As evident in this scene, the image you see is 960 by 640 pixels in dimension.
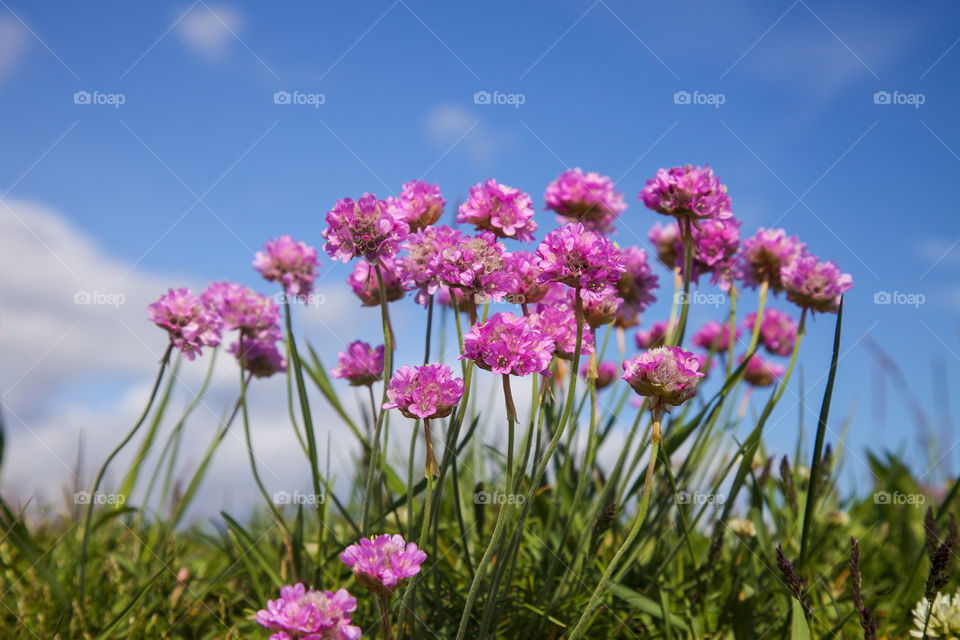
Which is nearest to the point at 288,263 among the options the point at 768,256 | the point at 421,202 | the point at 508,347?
the point at 421,202

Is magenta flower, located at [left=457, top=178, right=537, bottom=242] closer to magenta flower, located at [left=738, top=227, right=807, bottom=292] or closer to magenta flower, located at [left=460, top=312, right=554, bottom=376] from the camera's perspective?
magenta flower, located at [left=460, top=312, right=554, bottom=376]

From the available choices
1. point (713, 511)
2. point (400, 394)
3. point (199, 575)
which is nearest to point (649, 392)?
point (400, 394)

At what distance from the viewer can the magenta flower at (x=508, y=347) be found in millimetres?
1322

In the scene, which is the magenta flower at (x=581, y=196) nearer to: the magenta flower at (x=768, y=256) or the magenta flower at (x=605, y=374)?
the magenta flower at (x=768, y=256)

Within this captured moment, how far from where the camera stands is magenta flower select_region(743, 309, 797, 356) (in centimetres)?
276

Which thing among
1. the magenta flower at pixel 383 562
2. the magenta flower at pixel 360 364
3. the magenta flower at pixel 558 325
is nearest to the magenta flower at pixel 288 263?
the magenta flower at pixel 360 364

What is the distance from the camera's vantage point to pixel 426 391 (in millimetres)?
1329

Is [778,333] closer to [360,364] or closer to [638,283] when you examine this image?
[638,283]

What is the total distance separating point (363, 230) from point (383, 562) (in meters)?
0.70

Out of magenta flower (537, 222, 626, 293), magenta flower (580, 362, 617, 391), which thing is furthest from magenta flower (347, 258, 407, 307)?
magenta flower (580, 362, 617, 391)

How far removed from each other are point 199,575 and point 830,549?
2.49 m

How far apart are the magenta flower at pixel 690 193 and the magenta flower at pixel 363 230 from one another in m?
0.74

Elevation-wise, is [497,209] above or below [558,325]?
above

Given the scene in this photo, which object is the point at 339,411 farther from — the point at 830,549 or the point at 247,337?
the point at 830,549
